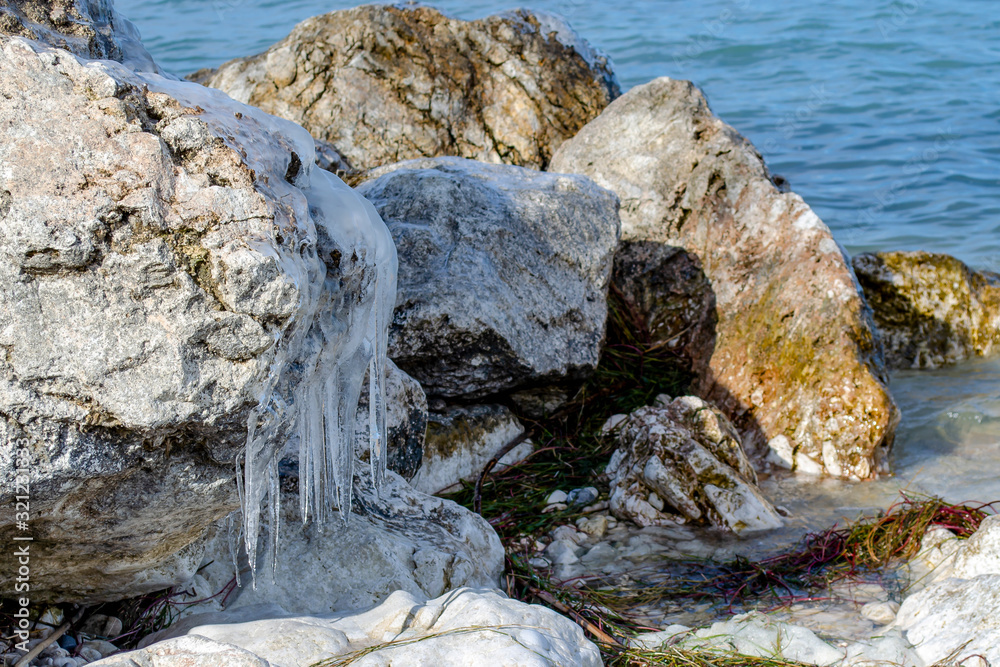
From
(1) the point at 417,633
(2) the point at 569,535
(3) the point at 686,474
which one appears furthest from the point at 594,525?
(1) the point at 417,633

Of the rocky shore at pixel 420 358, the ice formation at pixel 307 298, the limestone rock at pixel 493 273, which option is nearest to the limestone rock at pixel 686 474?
the rocky shore at pixel 420 358

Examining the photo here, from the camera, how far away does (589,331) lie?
4594 mm

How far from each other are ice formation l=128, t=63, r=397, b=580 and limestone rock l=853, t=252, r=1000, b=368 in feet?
15.0

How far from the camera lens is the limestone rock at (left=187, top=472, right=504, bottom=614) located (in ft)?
8.84

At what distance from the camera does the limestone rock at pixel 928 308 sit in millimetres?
6012

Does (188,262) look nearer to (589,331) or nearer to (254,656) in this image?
(254,656)

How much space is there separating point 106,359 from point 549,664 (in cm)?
122

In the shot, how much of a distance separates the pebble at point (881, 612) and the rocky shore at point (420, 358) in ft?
0.07

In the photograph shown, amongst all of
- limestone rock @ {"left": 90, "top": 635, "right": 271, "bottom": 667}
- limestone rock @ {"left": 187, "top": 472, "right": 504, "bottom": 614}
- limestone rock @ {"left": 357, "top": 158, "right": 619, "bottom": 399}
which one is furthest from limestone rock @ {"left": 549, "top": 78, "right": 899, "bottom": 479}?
limestone rock @ {"left": 90, "top": 635, "right": 271, "bottom": 667}

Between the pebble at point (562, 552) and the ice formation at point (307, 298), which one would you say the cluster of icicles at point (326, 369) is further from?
the pebble at point (562, 552)

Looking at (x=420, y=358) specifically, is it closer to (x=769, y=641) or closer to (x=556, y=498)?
(x=556, y=498)

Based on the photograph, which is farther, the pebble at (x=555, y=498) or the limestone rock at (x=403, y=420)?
the pebble at (x=555, y=498)

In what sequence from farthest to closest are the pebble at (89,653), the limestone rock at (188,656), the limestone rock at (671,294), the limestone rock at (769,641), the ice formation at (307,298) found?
the limestone rock at (671,294), the limestone rock at (769,641), the pebble at (89,653), the limestone rock at (188,656), the ice formation at (307,298)

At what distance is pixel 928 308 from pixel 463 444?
12.3 ft
